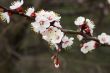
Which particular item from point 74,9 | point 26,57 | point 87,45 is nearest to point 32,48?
point 26,57

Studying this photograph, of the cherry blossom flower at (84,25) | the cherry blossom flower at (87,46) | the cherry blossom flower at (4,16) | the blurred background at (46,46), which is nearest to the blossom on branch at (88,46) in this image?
the cherry blossom flower at (87,46)

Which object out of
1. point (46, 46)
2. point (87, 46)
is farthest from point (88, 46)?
point (46, 46)

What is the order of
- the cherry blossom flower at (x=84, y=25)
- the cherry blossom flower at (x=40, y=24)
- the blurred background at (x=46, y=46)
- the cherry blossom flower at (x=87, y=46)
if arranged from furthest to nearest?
the blurred background at (x=46, y=46)
the cherry blossom flower at (x=87, y=46)
the cherry blossom flower at (x=84, y=25)
the cherry blossom flower at (x=40, y=24)

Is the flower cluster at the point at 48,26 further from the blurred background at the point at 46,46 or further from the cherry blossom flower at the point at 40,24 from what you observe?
the blurred background at the point at 46,46

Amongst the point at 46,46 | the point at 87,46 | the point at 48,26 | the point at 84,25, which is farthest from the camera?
the point at 46,46

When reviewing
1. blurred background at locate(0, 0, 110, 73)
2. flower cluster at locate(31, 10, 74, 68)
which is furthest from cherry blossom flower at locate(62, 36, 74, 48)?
blurred background at locate(0, 0, 110, 73)

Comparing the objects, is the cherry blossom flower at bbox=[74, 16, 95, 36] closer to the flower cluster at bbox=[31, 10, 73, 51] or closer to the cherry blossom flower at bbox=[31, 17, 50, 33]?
the flower cluster at bbox=[31, 10, 73, 51]

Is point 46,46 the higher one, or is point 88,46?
point 46,46

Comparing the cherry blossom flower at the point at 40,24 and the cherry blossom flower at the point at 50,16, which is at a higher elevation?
the cherry blossom flower at the point at 50,16

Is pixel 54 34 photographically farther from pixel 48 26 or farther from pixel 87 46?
pixel 87 46
